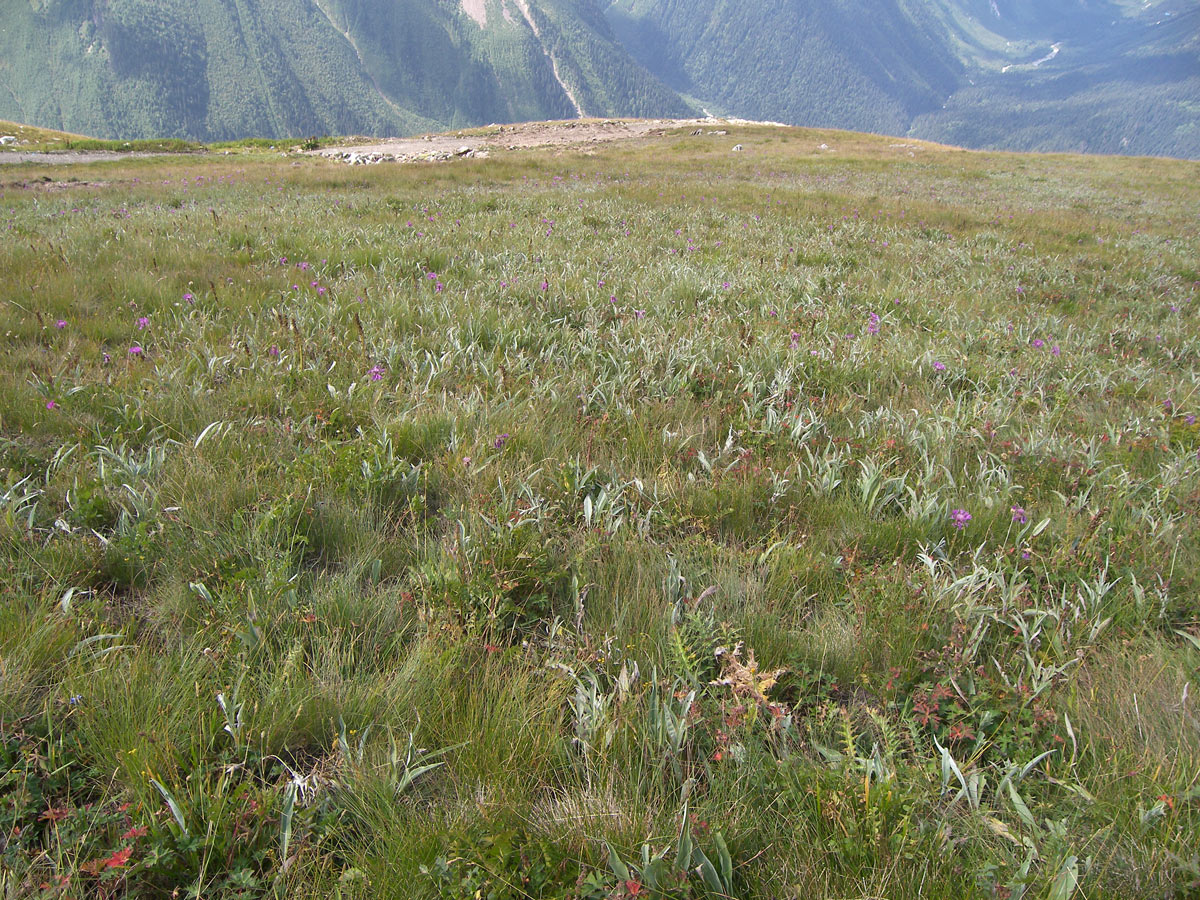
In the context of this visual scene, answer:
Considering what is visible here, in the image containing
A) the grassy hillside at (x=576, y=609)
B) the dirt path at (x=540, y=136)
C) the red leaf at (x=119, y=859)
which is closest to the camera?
the red leaf at (x=119, y=859)

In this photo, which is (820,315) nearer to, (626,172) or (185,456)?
(185,456)

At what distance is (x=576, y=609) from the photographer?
2.18m

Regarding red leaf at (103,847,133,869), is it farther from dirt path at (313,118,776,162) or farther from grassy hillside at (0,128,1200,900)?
dirt path at (313,118,776,162)

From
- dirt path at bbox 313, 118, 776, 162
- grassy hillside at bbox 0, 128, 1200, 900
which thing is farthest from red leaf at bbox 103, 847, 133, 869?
dirt path at bbox 313, 118, 776, 162

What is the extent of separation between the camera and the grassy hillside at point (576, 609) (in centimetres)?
140

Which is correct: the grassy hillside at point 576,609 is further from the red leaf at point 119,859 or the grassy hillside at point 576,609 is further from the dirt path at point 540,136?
the dirt path at point 540,136

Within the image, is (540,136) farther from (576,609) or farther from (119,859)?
(119,859)

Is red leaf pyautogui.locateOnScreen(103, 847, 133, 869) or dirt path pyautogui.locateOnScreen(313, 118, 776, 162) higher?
dirt path pyautogui.locateOnScreen(313, 118, 776, 162)

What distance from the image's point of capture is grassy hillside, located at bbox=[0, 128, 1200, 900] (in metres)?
1.40

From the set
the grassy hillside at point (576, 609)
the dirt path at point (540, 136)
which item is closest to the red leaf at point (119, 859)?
the grassy hillside at point (576, 609)

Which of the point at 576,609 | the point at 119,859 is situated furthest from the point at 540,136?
the point at 119,859

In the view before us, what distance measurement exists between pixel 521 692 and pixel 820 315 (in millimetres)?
5633

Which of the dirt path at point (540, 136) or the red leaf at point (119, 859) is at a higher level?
the dirt path at point (540, 136)

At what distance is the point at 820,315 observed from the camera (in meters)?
6.23
